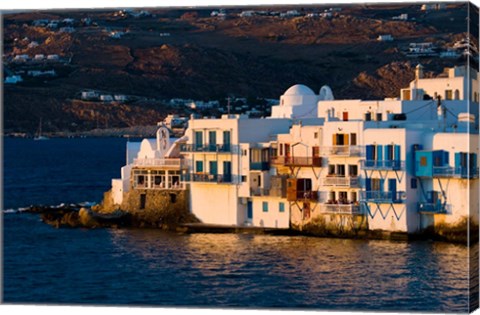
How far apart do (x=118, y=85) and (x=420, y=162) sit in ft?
258

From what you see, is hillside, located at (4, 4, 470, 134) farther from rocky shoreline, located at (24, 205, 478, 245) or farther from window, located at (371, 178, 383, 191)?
window, located at (371, 178, 383, 191)

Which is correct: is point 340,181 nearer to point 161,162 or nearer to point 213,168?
point 213,168

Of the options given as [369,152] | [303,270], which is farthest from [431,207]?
[303,270]

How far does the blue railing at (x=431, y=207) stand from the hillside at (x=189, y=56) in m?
67.8

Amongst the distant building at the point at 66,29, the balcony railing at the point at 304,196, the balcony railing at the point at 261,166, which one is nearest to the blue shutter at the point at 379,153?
the balcony railing at the point at 304,196

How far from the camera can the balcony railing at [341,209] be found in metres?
44.2

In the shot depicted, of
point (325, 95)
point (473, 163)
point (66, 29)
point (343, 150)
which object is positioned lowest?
point (473, 163)

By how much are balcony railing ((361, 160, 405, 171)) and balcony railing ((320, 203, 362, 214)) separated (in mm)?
929

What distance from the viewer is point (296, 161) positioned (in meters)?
45.9

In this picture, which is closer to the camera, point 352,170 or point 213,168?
point 352,170

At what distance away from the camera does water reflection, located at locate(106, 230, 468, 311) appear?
121 feet

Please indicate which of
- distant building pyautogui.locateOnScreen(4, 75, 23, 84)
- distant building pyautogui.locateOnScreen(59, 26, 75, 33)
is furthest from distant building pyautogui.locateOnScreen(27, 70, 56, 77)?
distant building pyautogui.locateOnScreen(59, 26, 75, 33)

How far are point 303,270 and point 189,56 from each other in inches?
3336

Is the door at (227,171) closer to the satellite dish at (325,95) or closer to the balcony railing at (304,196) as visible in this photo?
the balcony railing at (304,196)
